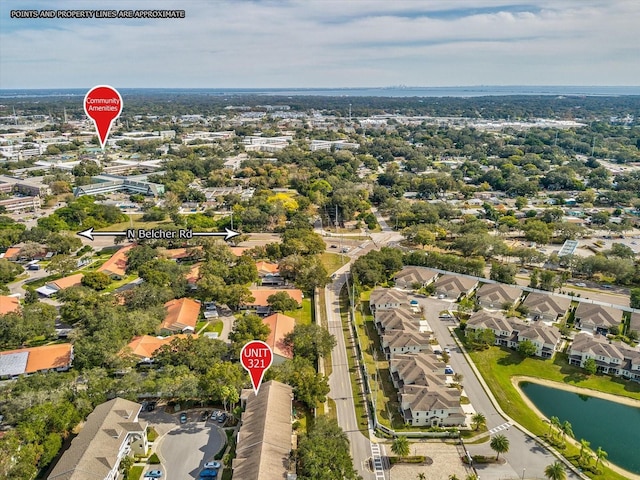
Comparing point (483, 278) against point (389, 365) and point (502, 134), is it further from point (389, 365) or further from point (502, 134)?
point (502, 134)

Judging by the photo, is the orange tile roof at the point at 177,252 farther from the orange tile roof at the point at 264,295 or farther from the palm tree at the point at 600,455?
the palm tree at the point at 600,455

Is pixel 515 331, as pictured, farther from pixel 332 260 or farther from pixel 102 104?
pixel 102 104

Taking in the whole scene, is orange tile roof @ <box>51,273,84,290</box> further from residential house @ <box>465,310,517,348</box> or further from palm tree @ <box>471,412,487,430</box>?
palm tree @ <box>471,412,487,430</box>

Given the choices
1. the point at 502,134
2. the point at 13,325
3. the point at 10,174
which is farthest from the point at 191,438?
the point at 502,134

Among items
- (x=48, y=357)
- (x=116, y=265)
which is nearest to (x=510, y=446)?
(x=48, y=357)

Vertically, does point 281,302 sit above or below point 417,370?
above

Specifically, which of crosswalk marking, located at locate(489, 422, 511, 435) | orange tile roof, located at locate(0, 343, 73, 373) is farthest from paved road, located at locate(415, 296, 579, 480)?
orange tile roof, located at locate(0, 343, 73, 373)
